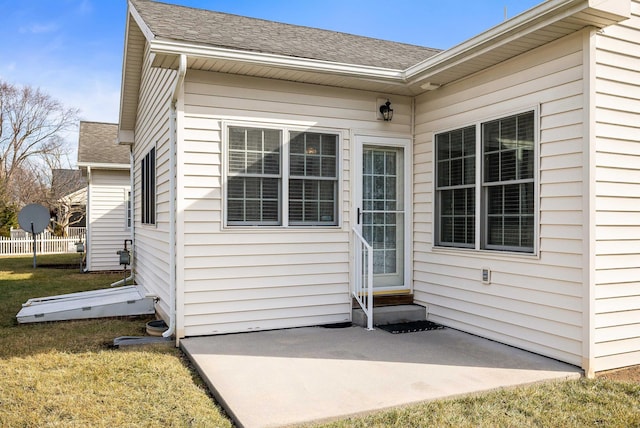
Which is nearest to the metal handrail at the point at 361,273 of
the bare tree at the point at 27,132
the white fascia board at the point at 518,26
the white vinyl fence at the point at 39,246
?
the white fascia board at the point at 518,26

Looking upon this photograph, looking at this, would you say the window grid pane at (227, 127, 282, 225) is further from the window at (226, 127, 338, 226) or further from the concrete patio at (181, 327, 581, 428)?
the concrete patio at (181, 327, 581, 428)

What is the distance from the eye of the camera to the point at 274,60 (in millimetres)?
5082

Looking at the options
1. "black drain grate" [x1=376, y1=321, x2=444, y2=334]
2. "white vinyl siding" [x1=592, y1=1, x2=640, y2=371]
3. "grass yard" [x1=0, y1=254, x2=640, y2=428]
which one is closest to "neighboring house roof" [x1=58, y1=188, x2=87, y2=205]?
"grass yard" [x1=0, y1=254, x2=640, y2=428]

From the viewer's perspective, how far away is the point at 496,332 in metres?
4.95

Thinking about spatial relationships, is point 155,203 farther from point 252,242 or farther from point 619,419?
point 619,419

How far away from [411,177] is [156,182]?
11.3 ft

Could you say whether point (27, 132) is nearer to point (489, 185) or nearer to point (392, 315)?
point (392, 315)

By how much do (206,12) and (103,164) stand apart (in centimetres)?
720

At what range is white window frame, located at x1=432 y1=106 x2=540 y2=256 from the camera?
→ 448cm

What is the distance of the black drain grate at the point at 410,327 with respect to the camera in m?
5.39

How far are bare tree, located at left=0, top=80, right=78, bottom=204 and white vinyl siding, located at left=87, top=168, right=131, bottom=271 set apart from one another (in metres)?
15.2

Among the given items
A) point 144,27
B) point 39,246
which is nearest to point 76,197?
point 39,246

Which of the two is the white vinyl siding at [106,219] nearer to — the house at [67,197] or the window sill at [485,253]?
the window sill at [485,253]

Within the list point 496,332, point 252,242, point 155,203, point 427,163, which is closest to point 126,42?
point 155,203
